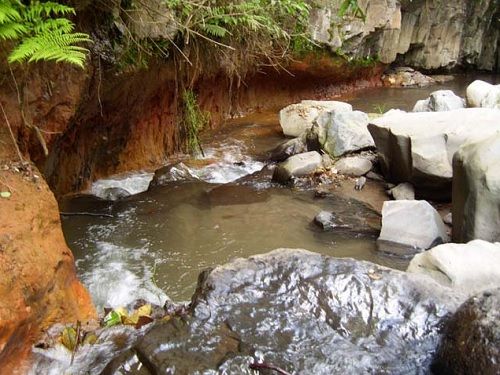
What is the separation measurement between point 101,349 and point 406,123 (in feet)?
16.5

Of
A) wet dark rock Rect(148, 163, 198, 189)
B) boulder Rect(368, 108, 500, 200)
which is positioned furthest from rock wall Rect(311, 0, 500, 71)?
wet dark rock Rect(148, 163, 198, 189)

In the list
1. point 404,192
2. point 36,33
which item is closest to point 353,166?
point 404,192

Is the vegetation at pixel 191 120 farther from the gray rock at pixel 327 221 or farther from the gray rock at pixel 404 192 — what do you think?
the gray rock at pixel 404 192

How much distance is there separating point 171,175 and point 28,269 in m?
3.62

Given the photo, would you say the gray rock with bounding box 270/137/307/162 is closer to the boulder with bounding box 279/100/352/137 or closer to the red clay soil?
the boulder with bounding box 279/100/352/137

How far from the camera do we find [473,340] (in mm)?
1936

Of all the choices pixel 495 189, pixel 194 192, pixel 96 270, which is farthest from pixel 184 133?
pixel 495 189

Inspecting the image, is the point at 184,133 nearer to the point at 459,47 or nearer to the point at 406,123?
the point at 406,123

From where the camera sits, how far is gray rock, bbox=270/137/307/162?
302 inches

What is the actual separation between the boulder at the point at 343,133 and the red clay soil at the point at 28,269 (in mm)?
4755

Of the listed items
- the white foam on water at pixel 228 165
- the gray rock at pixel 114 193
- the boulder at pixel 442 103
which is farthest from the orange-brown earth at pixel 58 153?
the boulder at pixel 442 103

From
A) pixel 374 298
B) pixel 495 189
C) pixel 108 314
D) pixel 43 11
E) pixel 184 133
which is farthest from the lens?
pixel 184 133

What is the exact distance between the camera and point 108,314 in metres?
3.06

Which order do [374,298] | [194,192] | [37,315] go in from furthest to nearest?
[194,192], [37,315], [374,298]
